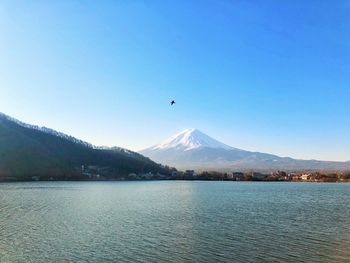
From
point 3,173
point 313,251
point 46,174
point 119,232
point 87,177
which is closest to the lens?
point 313,251

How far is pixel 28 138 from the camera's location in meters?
186

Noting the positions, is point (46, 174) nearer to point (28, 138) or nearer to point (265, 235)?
point (28, 138)

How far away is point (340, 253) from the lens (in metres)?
25.8

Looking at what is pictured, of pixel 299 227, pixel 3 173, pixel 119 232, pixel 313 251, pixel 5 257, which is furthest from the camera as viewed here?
pixel 3 173

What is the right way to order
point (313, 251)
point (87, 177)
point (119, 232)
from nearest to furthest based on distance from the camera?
point (313, 251) < point (119, 232) < point (87, 177)

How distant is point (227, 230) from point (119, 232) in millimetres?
8606

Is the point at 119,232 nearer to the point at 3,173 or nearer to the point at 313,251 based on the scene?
the point at 313,251

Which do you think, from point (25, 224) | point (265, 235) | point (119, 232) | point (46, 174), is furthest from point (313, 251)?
point (46, 174)

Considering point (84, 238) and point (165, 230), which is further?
point (165, 230)

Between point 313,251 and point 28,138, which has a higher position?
point 28,138

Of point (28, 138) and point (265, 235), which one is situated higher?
point (28, 138)

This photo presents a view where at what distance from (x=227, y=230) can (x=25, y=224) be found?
17862 mm

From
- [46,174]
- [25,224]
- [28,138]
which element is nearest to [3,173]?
[46,174]

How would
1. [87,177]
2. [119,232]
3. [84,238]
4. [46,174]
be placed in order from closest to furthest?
[84,238], [119,232], [46,174], [87,177]
